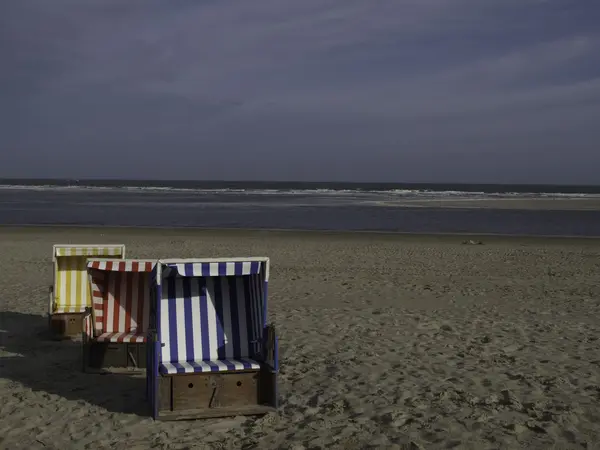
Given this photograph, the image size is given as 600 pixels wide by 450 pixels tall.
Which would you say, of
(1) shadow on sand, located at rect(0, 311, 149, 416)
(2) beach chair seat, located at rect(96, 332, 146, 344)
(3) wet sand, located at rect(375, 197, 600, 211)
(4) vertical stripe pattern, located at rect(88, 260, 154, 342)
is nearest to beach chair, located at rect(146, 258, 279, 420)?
(1) shadow on sand, located at rect(0, 311, 149, 416)

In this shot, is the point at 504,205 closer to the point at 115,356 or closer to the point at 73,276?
the point at 73,276

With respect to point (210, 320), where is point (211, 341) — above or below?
below

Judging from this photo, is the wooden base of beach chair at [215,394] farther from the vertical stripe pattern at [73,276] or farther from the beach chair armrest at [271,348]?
the vertical stripe pattern at [73,276]

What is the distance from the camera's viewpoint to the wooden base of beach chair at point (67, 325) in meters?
8.60

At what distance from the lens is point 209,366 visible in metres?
5.89

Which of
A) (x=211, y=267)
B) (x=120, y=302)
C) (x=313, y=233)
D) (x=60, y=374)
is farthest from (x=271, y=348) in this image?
(x=313, y=233)

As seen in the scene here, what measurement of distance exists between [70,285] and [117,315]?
1.70 meters

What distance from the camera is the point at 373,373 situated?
7.08 m

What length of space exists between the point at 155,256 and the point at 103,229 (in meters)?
9.73

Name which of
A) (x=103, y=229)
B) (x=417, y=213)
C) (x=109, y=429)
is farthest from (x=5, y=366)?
(x=417, y=213)

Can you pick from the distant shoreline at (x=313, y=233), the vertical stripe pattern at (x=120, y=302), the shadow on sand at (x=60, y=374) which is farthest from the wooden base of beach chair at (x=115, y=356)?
the distant shoreline at (x=313, y=233)

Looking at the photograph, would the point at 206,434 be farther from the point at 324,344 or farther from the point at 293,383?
the point at 324,344

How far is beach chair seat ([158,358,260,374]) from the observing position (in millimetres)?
5789

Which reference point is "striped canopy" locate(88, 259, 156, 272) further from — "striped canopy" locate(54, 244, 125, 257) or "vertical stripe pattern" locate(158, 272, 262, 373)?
"striped canopy" locate(54, 244, 125, 257)
